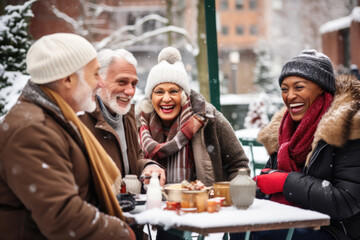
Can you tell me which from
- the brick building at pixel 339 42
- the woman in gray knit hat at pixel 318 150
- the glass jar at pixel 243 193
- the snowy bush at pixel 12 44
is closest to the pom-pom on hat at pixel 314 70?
the woman in gray knit hat at pixel 318 150

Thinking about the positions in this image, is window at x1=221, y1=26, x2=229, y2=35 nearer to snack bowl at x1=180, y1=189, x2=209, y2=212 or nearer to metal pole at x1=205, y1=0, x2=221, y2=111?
metal pole at x1=205, y1=0, x2=221, y2=111

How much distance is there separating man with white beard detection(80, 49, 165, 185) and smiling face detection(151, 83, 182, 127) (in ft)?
1.04

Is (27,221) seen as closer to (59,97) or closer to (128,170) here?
(59,97)

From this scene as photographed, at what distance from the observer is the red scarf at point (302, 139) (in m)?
3.72

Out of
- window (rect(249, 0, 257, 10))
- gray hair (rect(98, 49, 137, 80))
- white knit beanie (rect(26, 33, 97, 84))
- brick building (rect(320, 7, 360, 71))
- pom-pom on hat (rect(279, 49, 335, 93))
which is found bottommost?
brick building (rect(320, 7, 360, 71))

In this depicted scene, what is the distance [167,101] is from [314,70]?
1284 mm

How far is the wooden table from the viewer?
8.79 feet

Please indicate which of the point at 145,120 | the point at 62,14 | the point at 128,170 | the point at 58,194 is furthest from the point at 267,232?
the point at 62,14

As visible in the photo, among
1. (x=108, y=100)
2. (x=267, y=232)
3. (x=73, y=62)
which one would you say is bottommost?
(x=267, y=232)

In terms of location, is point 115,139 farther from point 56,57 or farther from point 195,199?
point 56,57

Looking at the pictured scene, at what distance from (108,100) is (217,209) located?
1.41m

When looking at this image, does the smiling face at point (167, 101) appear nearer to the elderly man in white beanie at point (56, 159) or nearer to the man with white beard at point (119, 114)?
the man with white beard at point (119, 114)

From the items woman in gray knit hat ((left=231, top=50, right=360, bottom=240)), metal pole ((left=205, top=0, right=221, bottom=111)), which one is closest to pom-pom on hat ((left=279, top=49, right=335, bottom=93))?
woman in gray knit hat ((left=231, top=50, right=360, bottom=240))

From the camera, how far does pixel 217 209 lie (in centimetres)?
307
